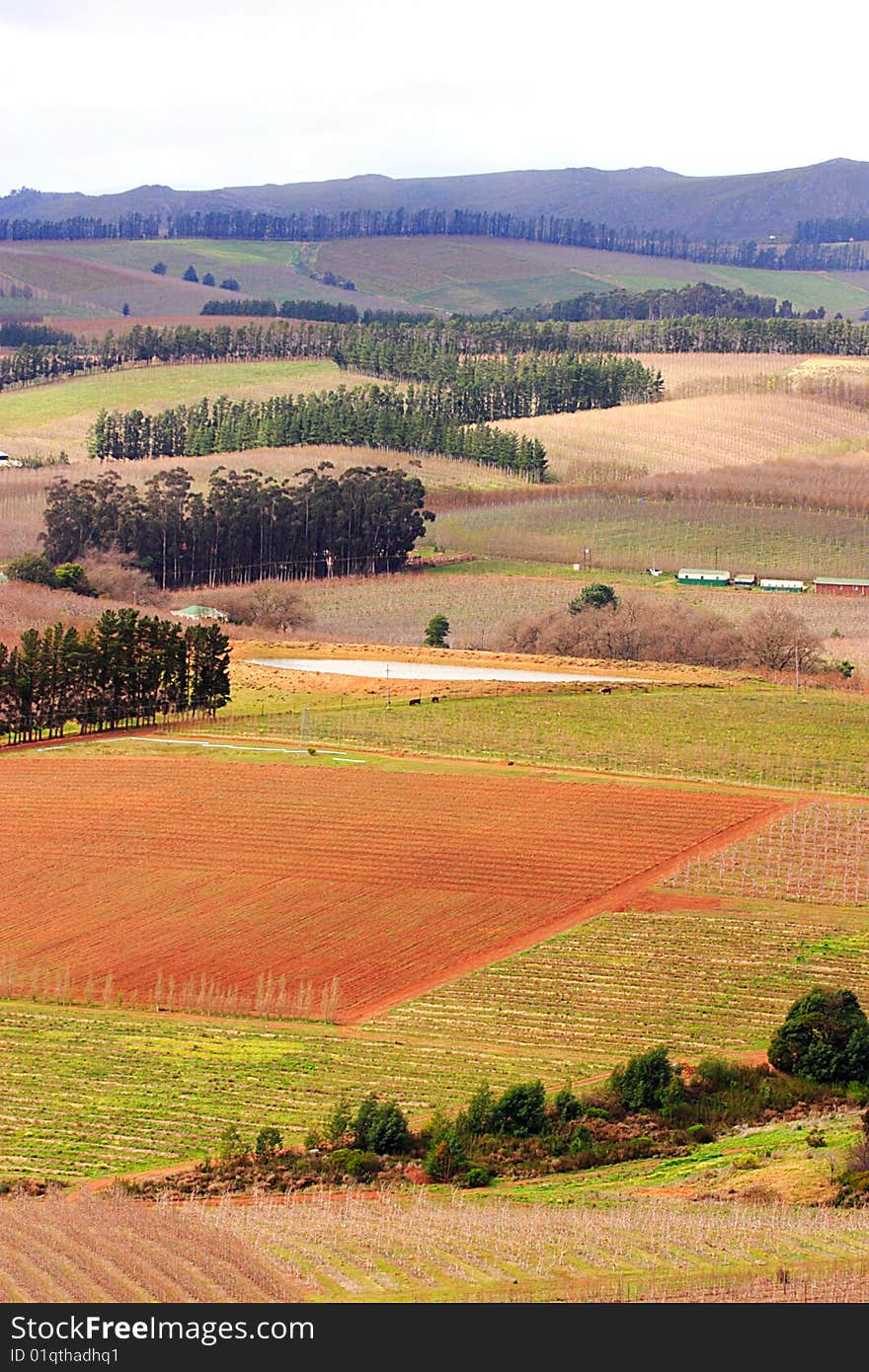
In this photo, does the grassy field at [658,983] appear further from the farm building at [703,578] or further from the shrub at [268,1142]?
the farm building at [703,578]

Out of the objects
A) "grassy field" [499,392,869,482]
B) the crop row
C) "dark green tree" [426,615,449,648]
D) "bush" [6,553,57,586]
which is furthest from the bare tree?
"grassy field" [499,392,869,482]

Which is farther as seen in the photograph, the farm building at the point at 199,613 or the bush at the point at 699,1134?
the farm building at the point at 199,613

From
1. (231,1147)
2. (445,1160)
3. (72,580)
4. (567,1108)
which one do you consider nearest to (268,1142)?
(231,1147)

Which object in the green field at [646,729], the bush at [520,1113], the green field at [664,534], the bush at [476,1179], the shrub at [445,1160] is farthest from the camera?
the green field at [664,534]

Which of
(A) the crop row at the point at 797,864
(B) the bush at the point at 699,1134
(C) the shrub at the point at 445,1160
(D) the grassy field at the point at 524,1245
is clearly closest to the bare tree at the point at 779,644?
(A) the crop row at the point at 797,864

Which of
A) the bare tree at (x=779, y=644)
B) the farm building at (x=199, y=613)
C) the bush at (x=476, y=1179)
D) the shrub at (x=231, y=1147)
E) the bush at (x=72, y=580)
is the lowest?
the bush at (x=476, y=1179)

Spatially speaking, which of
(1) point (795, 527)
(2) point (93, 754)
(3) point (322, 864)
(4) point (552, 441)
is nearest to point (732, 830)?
(3) point (322, 864)

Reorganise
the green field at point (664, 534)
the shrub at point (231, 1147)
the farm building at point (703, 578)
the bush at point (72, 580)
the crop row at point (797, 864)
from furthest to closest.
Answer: the green field at point (664, 534)
the farm building at point (703, 578)
the bush at point (72, 580)
the crop row at point (797, 864)
the shrub at point (231, 1147)
